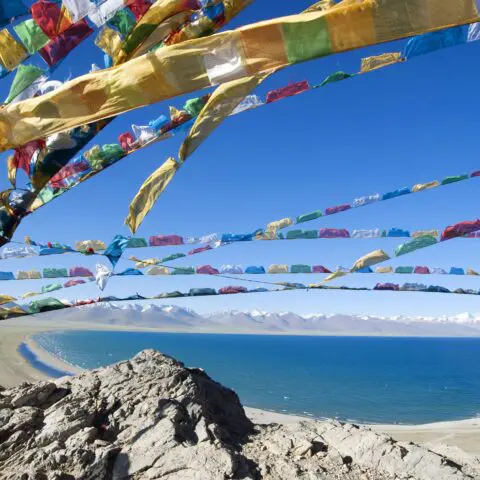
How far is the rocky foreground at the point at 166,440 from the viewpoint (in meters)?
6.67

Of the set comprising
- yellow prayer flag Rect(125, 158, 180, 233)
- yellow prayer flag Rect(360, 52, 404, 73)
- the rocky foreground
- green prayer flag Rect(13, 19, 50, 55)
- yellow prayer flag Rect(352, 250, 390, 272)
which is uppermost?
green prayer flag Rect(13, 19, 50, 55)

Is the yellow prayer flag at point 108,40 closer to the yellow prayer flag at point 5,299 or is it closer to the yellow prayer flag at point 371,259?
the yellow prayer flag at point 5,299

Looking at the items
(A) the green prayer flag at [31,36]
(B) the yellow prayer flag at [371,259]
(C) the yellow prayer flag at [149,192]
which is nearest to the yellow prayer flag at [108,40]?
(A) the green prayer flag at [31,36]

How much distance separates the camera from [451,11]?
2592 millimetres

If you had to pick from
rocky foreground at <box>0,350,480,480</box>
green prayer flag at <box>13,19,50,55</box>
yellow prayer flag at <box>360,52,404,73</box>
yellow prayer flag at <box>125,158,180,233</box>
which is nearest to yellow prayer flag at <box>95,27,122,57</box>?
green prayer flag at <box>13,19,50,55</box>

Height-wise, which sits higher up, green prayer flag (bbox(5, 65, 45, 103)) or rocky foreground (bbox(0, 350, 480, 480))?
green prayer flag (bbox(5, 65, 45, 103))

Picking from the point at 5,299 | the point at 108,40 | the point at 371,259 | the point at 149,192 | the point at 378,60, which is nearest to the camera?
the point at 108,40

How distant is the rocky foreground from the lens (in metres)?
6.67

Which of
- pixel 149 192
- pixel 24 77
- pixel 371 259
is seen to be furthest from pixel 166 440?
pixel 24 77

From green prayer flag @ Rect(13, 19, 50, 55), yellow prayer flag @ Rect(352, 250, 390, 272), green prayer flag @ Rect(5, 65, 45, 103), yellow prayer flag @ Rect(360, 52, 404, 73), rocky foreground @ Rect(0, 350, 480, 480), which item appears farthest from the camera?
yellow prayer flag @ Rect(352, 250, 390, 272)

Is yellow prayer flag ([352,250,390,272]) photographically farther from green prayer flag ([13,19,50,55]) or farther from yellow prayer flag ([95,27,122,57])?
green prayer flag ([13,19,50,55])

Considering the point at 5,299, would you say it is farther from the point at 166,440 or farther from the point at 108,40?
the point at 108,40

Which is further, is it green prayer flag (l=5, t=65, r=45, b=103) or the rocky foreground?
the rocky foreground

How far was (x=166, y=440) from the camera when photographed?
23.7 ft
